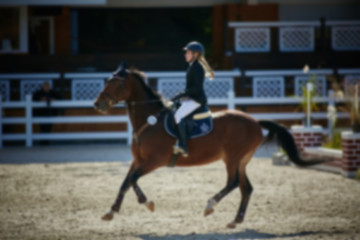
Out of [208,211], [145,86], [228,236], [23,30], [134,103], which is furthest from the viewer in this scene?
[23,30]

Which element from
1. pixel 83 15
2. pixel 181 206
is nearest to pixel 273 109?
pixel 83 15

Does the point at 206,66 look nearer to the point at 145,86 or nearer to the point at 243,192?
the point at 145,86

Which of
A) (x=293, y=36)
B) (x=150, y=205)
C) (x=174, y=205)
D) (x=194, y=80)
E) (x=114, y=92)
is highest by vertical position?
(x=293, y=36)

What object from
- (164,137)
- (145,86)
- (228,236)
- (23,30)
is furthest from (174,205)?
(23,30)

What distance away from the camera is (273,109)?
21.1 metres

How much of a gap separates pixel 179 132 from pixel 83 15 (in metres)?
16.6

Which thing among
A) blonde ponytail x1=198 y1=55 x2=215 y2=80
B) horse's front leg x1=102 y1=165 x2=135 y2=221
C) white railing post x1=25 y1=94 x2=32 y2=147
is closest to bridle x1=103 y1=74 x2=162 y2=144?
horse's front leg x1=102 y1=165 x2=135 y2=221

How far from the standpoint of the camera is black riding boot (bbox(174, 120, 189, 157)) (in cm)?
877

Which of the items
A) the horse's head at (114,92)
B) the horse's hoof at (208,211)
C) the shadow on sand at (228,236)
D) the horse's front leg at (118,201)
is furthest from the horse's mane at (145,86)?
the shadow on sand at (228,236)

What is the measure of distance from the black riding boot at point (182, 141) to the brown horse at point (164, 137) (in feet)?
0.46

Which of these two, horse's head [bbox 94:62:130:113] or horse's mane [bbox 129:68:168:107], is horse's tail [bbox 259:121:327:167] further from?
horse's head [bbox 94:62:130:113]

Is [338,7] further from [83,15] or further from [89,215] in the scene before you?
[89,215]

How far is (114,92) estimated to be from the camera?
8.98 meters

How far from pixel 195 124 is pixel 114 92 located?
1.26m
